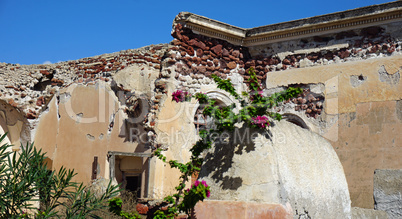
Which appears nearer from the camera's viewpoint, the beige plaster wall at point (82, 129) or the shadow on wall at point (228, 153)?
the shadow on wall at point (228, 153)

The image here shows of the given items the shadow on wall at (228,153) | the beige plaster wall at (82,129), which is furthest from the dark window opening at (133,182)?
the shadow on wall at (228,153)

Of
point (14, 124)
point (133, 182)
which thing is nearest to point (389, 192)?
point (133, 182)

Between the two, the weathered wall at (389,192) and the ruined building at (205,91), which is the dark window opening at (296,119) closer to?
the ruined building at (205,91)

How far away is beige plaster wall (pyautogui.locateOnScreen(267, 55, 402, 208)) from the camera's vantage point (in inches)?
331

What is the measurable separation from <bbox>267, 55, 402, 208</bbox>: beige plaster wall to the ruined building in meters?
0.02

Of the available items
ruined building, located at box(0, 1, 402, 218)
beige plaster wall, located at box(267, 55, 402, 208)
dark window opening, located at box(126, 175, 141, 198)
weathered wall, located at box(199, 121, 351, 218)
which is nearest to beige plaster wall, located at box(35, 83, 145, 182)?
ruined building, located at box(0, 1, 402, 218)

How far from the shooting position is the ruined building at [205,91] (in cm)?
868

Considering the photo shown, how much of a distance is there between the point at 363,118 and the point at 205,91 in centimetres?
323

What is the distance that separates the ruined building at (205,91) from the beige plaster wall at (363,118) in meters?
0.02

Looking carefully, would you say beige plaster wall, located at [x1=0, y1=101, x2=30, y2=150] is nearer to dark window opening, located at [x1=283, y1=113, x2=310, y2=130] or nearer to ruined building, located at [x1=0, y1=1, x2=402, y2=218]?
ruined building, located at [x1=0, y1=1, x2=402, y2=218]

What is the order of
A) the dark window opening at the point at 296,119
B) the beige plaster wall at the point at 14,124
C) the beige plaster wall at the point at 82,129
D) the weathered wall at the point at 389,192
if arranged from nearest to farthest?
1. the weathered wall at the point at 389,192
2. the dark window opening at the point at 296,119
3. the beige plaster wall at the point at 82,129
4. the beige plaster wall at the point at 14,124

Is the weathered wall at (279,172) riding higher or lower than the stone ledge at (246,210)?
higher

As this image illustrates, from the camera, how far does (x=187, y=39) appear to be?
9.83 meters

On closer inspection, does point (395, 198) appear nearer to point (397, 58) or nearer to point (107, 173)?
point (397, 58)
